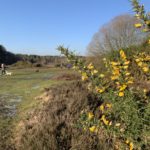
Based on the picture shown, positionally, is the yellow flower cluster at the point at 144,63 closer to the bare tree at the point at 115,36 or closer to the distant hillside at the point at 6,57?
the bare tree at the point at 115,36

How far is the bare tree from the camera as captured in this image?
2275 cm

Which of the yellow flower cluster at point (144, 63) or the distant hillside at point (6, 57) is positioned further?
the distant hillside at point (6, 57)

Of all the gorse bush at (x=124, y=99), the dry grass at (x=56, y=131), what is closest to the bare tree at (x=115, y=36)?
the dry grass at (x=56, y=131)

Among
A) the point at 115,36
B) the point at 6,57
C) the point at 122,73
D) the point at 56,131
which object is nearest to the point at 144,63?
the point at 122,73

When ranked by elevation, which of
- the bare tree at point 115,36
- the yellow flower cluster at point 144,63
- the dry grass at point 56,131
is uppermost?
the bare tree at point 115,36

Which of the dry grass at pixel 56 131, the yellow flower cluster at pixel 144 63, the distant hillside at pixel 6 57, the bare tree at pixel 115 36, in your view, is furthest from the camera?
the distant hillside at pixel 6 57

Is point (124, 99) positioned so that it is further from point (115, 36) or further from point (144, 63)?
point (115, 36)

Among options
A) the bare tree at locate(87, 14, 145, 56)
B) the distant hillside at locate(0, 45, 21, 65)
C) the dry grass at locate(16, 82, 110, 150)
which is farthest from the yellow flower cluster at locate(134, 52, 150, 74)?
the distant hillside at locate(0, 45, 21, 65)

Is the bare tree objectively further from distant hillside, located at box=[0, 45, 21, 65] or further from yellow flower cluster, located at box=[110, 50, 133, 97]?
distant hillside, located at box=[0, 45, 21, 65]

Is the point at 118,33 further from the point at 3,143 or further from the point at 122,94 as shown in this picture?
the point at 122,94

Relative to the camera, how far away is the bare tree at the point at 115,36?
74.6 feet

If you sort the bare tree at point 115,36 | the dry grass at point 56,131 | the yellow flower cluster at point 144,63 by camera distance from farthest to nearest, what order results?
the bare tree at point 115,36, the dry grass at point 56,131, the yellow flower cluster at point 144,63

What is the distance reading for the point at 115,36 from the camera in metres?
24.2

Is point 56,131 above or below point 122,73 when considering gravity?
below
